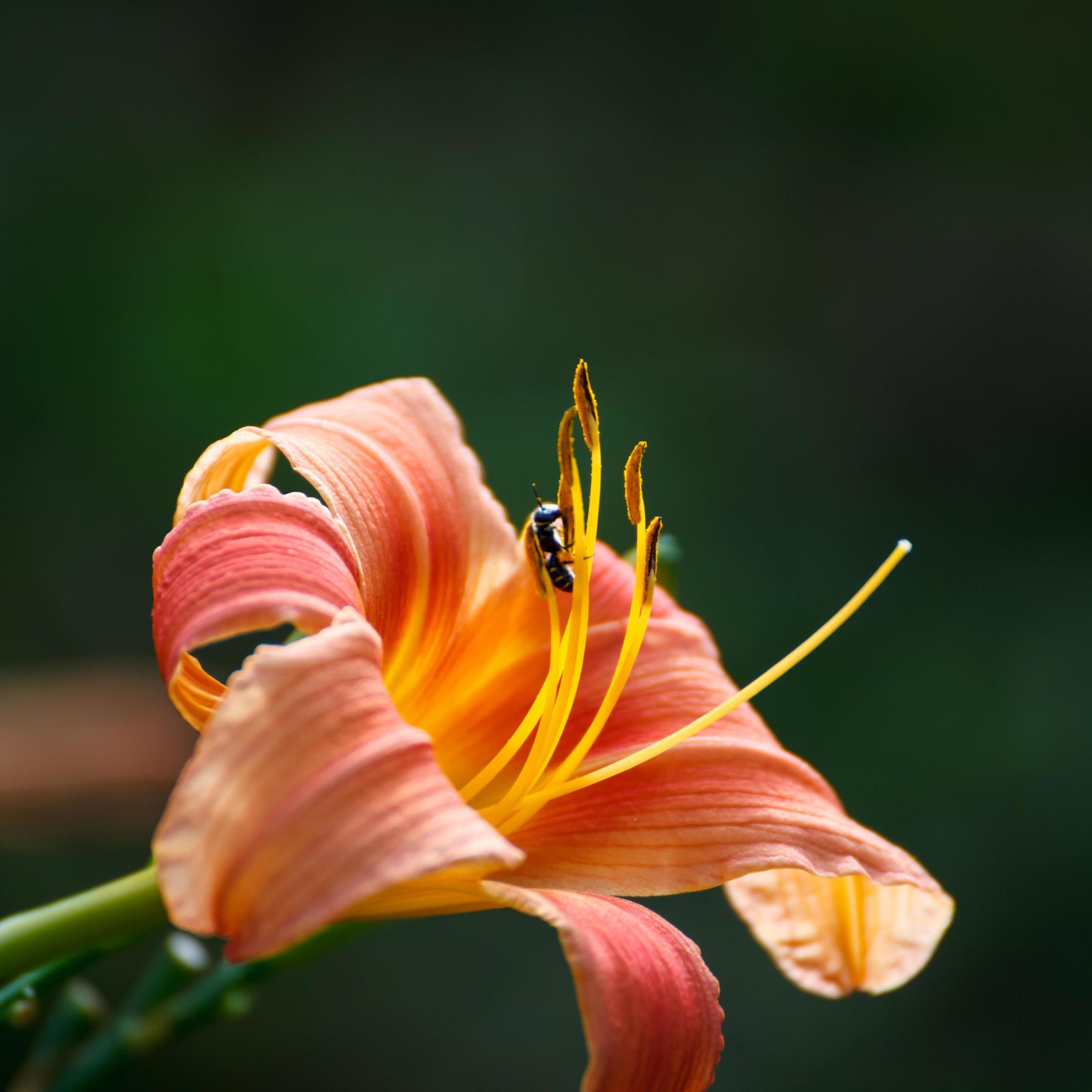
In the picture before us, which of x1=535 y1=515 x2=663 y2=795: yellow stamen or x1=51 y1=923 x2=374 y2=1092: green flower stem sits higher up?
x1=535 y1=515 x2=663 y2=795: yellow stamen

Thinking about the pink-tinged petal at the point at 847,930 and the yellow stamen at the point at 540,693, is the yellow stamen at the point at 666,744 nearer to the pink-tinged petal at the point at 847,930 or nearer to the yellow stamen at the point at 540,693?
the yellow stamen at the point at 540,693

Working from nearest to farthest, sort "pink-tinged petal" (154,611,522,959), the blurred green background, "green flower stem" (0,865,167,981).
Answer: "pink-tinged petal" (154,611,522,959), "green flower stem" (0,865,167,981), the blurred green background

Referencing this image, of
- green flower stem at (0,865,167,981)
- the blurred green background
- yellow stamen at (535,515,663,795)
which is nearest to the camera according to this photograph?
green flower stem at (0,865,167,981)

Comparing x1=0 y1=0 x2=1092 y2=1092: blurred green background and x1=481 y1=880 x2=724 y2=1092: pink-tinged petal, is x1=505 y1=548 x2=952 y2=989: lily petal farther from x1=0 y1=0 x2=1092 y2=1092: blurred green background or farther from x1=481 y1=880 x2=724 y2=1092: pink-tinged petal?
x1=0 y1=0 x2=1092 y2=1092: blurred green background

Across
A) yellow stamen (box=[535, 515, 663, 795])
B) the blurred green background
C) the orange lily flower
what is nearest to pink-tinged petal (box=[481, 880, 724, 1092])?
the orange lily flower

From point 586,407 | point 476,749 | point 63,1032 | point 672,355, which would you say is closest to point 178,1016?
point 63,1032

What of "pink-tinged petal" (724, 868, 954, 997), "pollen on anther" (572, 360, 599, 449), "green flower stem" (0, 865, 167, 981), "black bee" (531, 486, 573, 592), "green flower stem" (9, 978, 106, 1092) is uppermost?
"pollen on anther" (572, 360, 599, 449)

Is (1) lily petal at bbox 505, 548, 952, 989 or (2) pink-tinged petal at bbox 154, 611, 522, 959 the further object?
(1) lily petal at bbox 505, 548, 952, 989

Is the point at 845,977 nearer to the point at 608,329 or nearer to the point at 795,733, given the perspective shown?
the point at 795,733
